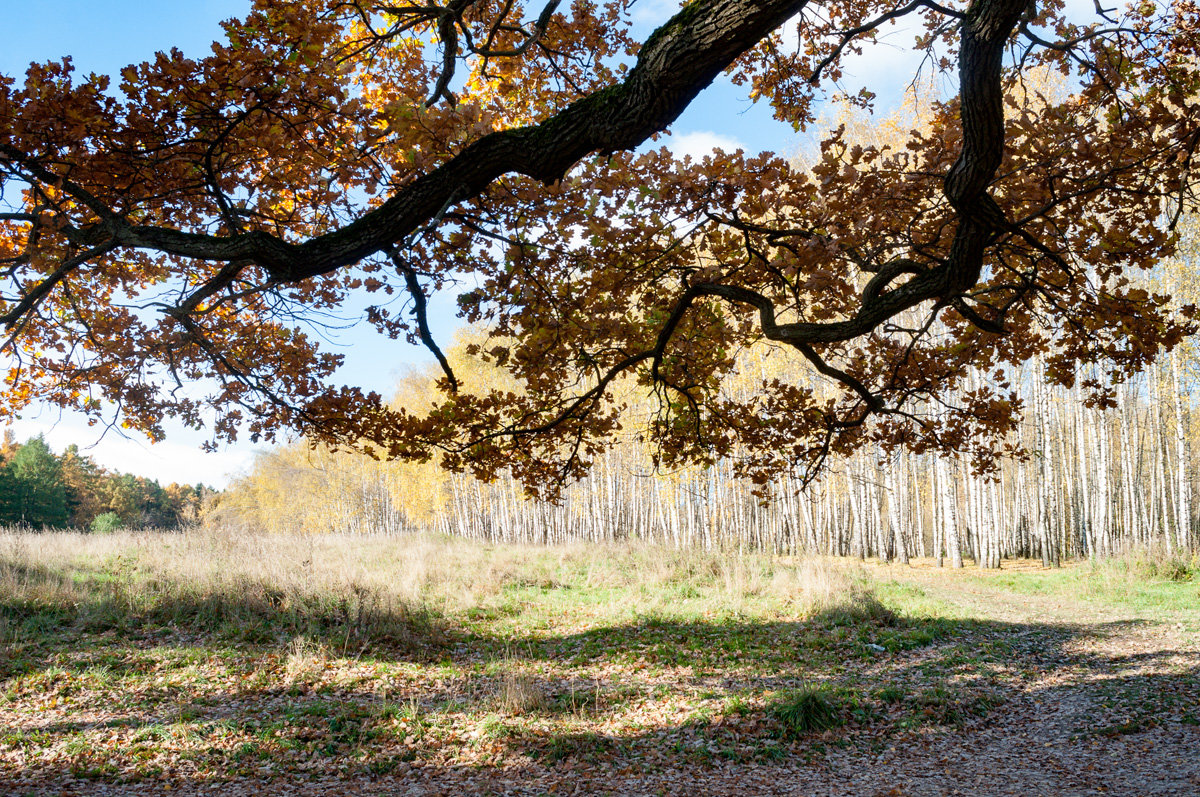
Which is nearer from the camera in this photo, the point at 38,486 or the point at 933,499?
the point at 933,499

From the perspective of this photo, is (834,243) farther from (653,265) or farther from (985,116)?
(653,265)

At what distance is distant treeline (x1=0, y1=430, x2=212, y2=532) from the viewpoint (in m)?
29.9

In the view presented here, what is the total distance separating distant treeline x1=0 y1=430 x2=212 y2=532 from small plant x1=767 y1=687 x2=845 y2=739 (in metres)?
23.7

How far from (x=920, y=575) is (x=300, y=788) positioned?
42.8 feet

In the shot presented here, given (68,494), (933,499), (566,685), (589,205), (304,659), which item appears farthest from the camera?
(68,494)

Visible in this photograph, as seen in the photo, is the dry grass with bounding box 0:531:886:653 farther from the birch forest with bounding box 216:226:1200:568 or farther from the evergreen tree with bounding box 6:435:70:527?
the evergreen tree with bounding box 6:435:70:527

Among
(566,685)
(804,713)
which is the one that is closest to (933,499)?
(804,713)

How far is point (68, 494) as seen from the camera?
37094mm

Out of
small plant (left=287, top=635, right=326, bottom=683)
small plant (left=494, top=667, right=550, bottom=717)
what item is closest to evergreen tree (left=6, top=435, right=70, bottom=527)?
small plant (left=287, top=635, right=326, bottom=683)

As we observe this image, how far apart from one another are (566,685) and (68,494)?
41932 millimetres

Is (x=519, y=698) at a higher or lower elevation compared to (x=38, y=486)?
lower

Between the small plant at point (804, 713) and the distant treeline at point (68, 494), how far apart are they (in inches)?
933

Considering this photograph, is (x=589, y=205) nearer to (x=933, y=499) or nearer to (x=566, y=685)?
(x=566, y=685)

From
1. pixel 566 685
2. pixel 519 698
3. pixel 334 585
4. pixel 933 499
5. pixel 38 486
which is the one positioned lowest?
pixel 566 685
